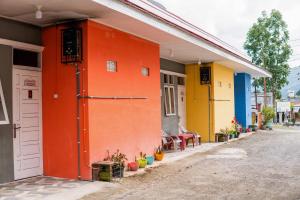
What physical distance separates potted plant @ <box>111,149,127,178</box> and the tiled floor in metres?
0.51

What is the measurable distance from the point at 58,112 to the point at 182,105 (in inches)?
303

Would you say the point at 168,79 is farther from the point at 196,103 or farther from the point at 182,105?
the point at 196,103

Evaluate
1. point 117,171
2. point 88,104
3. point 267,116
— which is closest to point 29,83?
point 88,104

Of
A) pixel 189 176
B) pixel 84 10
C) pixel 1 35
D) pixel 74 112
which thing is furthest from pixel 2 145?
pixel 189 176

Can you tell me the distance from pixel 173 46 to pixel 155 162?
11.4ft

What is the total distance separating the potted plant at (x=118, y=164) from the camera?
7563 millimetres

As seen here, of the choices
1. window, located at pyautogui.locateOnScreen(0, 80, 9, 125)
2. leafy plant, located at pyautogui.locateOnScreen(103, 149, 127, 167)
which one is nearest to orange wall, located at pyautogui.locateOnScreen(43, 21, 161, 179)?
leafy plant, located at pyautogui.locateOnScreen(103, 149, 127, 167)

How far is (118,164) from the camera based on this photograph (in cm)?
765

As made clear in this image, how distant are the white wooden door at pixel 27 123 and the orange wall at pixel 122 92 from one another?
4.11ft

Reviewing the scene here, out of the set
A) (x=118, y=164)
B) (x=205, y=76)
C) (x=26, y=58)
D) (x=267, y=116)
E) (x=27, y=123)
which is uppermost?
(x=205, y=76)

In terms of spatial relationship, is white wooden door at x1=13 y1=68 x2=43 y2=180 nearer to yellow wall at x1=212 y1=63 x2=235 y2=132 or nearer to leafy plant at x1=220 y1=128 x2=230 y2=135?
yellow wall at x1=212 y1=63 x2=235 y2=132

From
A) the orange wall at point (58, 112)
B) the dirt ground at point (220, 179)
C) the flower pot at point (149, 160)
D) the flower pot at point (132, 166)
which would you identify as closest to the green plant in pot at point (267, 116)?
the dirt ground at point (220, 179)

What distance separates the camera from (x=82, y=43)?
24.4ft

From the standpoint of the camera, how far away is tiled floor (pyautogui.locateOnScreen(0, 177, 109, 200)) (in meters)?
6.19
